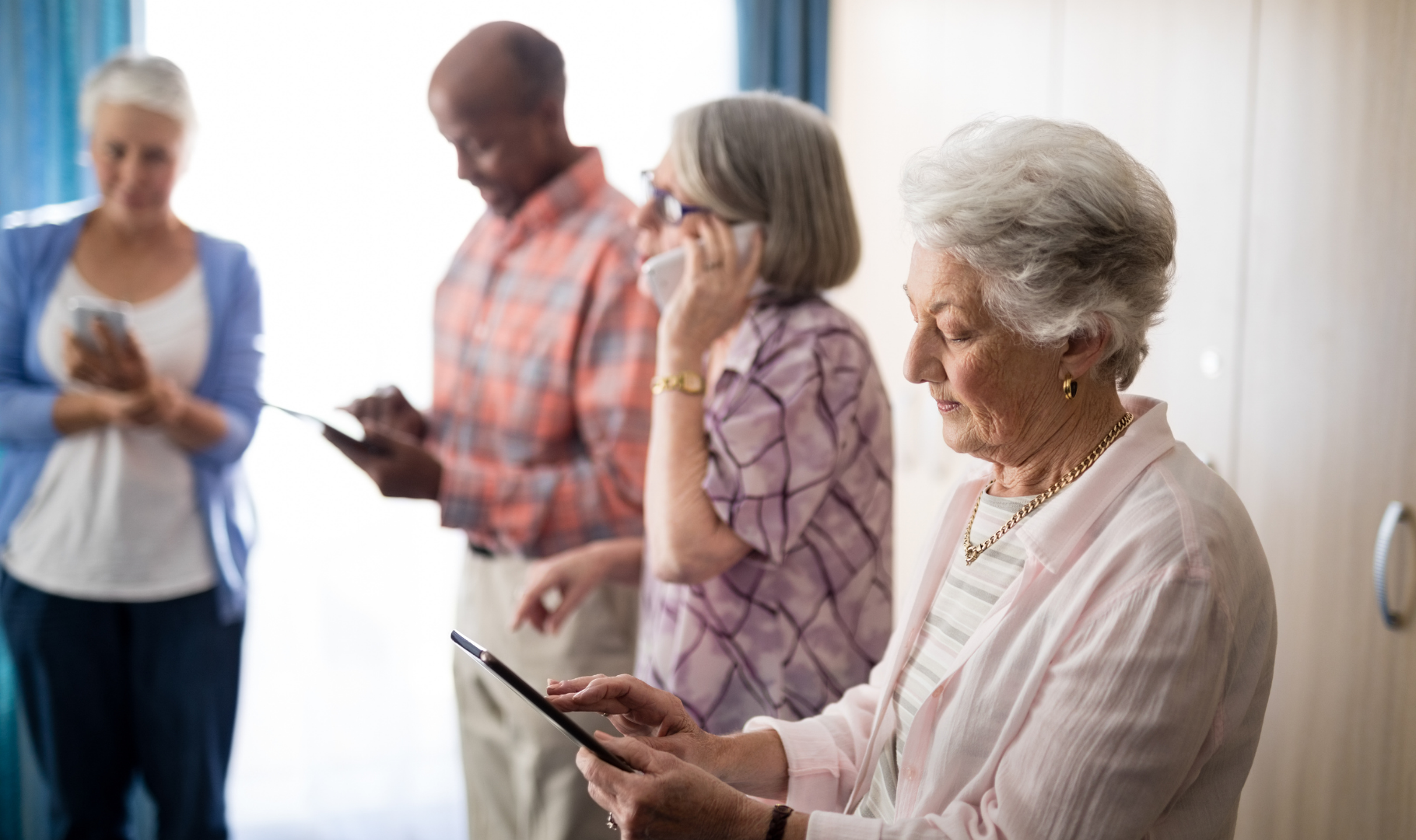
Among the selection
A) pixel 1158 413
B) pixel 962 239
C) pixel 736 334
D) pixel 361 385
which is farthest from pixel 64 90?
pixel 1158 413

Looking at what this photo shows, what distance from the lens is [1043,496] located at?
0.95 m

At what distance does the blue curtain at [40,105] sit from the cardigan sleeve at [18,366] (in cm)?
50

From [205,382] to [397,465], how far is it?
25.4 inches

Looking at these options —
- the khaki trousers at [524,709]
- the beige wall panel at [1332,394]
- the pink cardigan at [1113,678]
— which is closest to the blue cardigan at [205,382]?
the khaki trousers at [524,709]

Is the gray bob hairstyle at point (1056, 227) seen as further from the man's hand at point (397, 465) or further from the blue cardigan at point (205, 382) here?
the blue cardigan at point (205, 382)

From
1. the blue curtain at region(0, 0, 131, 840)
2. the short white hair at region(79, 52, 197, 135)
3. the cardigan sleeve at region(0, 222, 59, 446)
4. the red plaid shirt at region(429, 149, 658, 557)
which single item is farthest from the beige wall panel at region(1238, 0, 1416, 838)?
the blue curtain at region(0, 0, 131, 840)

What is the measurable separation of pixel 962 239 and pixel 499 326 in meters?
1.06

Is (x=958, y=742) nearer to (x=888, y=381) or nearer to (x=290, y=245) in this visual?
(x=888, y=381)

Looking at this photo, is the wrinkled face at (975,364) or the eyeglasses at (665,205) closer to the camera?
the wrinkled face at (975,364)

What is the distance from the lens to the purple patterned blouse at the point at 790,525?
129 cm

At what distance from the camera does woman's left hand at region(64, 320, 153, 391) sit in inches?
73.9

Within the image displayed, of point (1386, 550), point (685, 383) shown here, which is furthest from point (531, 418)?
point (1386, 550)

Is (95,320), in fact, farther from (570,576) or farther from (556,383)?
(570,576)

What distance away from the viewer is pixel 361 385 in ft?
8.92
